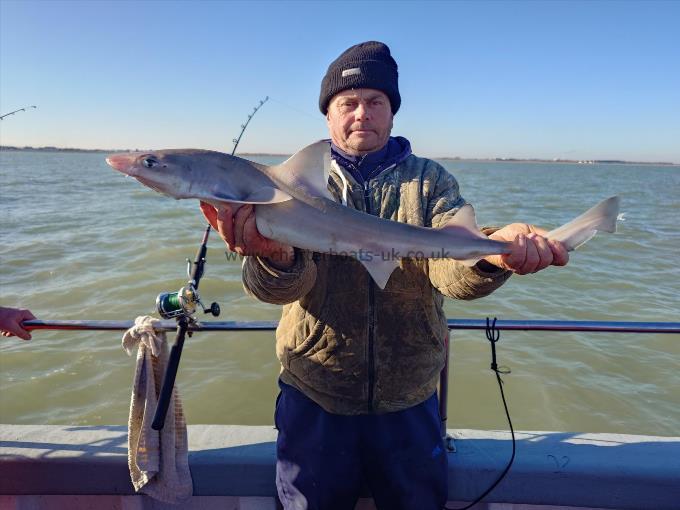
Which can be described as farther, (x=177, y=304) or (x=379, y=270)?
(x=177, y=304)

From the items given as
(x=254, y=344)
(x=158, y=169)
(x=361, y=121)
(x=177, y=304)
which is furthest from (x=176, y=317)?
(x=254, y=344)

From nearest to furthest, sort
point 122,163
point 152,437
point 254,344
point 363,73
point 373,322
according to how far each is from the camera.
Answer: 1. point 122,163
2. point 373,322
3. point 152,437
4. point 363,73
5. point 254,344

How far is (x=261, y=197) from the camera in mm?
2348

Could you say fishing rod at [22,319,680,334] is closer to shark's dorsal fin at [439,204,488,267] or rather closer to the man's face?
shark's dorsal fin at [439,204,488,267]

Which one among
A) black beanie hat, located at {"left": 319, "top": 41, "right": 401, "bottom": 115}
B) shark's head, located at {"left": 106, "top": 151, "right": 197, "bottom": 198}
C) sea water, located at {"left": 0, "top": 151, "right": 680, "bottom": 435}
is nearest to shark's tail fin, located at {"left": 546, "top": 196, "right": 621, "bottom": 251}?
black beanie hat, located at {"left": 319, "top": 41, "right": 401, "bottom": 115}

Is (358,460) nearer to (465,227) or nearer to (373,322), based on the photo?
(373,322)

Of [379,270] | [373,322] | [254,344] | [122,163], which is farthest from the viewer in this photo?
[254,344]

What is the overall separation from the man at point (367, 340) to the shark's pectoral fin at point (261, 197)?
0.06 metres

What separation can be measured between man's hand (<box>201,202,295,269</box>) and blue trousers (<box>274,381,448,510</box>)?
31.8 inches

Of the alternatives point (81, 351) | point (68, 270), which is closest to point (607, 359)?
point (81, 351)

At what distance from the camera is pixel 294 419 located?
2488 millimetres

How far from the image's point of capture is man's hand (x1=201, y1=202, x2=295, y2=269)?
2330mm

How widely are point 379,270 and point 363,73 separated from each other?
1.22m

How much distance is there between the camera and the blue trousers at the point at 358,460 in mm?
2385
